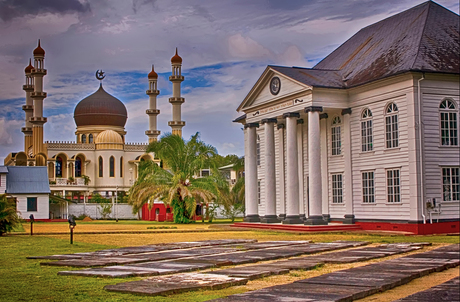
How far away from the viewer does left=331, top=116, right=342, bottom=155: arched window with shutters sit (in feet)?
115

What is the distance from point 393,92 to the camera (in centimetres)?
3067

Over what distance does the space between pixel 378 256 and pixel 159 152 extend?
34381 mm

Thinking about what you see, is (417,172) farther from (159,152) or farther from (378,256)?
(159,152)

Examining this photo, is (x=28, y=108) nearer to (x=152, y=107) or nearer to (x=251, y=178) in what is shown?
(x=152, y=107)

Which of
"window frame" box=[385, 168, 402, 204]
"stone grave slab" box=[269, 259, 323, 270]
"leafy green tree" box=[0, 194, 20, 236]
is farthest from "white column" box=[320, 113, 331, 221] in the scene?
"stone grave slab" box=[269, 259, 323, 270]

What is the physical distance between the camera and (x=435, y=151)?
97.3 ft

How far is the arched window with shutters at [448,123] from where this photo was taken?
98.4ft

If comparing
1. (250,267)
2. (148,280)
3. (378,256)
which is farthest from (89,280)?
(378,256)

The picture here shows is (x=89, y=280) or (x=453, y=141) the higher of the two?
(x=453, y=141)

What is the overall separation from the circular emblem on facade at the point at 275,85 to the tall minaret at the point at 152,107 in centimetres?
6379

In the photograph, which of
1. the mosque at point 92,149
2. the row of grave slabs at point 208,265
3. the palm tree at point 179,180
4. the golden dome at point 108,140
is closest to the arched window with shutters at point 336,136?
the palm tree at point 179,180

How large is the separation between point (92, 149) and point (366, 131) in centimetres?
5936

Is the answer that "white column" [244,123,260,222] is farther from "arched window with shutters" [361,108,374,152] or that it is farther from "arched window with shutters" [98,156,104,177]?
"arched window with shutters" [98,156,104,177]

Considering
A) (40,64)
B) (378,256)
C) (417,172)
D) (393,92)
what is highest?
(40,64)
